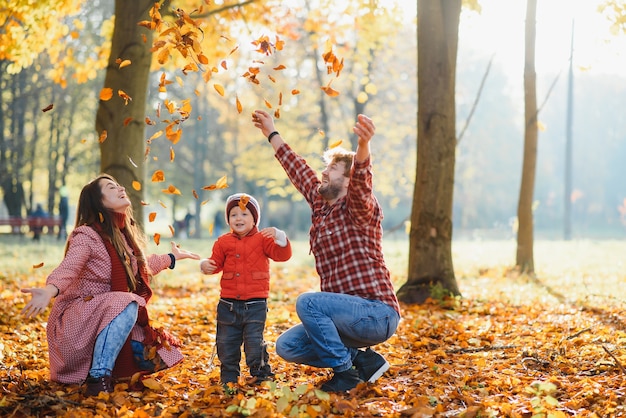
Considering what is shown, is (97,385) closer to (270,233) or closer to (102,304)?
(102,304)

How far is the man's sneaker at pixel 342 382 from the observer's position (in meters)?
4.47

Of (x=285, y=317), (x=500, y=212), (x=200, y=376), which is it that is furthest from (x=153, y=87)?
(x=500, y=212)

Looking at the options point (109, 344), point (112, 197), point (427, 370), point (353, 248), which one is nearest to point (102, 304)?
point (109, 344)

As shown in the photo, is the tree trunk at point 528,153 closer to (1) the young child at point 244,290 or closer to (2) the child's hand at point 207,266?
(1) the young child at point 244,290

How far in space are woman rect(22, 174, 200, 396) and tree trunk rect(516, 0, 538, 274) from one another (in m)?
9.44

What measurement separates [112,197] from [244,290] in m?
1.13

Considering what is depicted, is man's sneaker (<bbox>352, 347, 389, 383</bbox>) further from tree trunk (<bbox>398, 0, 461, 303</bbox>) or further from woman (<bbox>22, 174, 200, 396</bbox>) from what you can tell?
tree trunk (<bbox>398, 0, 461, 303</bbox>)

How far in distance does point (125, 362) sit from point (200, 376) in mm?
721

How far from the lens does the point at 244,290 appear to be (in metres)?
4.76

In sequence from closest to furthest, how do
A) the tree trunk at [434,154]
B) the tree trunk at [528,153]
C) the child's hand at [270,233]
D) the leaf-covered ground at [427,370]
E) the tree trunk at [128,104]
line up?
the leaf-covered ground at [427,370]
the child's hand at [270,233]
the tree trunk at [434,154]
the tree trunk at [128,104]
the tree trunk at [528,153]

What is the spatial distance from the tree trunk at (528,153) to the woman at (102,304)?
9.44m

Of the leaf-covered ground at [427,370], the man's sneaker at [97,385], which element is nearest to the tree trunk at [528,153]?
the leaf-covered ground at [427,370]

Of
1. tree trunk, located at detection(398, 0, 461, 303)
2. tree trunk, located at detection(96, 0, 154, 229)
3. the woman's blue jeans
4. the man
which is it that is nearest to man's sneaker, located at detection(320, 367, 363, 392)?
the man

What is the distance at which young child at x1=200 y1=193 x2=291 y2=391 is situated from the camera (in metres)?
4.75
